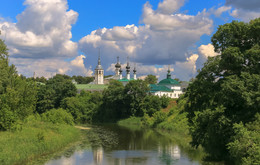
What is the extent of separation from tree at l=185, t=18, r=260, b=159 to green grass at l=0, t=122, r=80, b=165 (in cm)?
1570

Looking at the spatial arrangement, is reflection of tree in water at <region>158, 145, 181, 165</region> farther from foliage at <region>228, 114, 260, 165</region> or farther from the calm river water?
foliage at <region>228, 114, 260, 165</region>

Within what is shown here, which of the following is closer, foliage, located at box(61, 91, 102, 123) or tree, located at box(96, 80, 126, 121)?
foliage, located at box(61, 91, 102, 123)

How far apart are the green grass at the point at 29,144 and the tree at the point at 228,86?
15703mm

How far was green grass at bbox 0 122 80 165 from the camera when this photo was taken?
27.9 meters

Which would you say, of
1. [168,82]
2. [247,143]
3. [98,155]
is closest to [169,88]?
[168,82]

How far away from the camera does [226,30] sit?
2997 cm

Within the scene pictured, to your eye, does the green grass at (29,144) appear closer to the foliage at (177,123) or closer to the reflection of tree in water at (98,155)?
the reflection of tree in water at (98,155)

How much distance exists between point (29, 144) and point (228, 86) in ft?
63.6

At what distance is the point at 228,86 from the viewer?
26406 mm

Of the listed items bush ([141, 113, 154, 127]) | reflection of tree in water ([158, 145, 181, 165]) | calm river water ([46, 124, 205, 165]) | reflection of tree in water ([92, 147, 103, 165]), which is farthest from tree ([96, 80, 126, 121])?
reflection of tree in water ([92, 147, 103, 165])

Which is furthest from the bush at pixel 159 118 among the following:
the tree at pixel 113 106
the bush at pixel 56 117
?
the bush at pixel 56 117

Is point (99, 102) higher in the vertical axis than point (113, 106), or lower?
higher

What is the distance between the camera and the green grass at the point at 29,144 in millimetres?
27875

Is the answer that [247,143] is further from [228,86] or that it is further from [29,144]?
[29,144]
